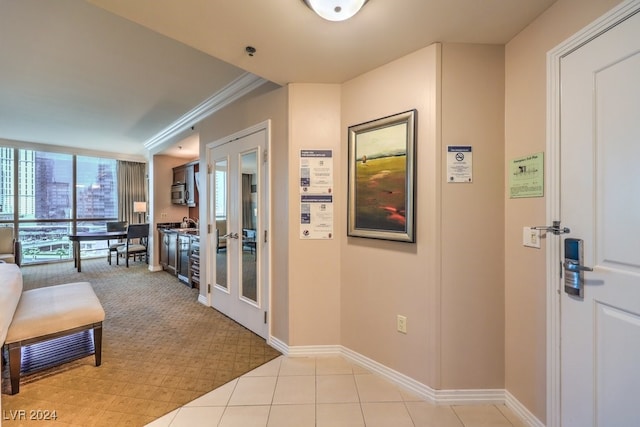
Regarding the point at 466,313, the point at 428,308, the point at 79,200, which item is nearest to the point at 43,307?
the point at 428,308

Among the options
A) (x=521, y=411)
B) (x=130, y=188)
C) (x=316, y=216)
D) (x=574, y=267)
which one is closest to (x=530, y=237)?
(x=574, y=267)

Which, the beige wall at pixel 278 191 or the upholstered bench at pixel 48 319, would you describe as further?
the beige wall at pixel 278 191

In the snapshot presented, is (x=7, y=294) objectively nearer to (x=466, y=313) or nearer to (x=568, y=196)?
(x=466, y=313)

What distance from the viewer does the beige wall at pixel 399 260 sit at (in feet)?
5.84

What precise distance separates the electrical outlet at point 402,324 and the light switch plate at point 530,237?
0.90 metres

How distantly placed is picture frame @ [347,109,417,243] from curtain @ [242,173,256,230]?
3.57 feet

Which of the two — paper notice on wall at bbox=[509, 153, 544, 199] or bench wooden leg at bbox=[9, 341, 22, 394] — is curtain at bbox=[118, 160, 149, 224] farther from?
paper notice on wall at bbox=[509, 153, 544, 199]

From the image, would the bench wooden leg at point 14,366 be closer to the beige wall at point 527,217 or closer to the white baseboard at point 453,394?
the white baseboard at point 453,394

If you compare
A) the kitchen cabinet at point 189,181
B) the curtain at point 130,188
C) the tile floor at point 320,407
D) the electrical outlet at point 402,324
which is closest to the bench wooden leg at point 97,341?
the tile floor at point 320,407

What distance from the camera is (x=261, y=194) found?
2.62 meters

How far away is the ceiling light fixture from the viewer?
1356 mm

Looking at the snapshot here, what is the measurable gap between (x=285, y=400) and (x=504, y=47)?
2717mm

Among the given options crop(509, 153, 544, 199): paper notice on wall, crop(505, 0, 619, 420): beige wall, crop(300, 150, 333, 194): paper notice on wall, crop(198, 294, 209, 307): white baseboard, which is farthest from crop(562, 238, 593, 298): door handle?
crop(198, 294, 209, 307): white baseboard

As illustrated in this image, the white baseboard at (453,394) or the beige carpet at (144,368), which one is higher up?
the white baseboard at (453,394)
